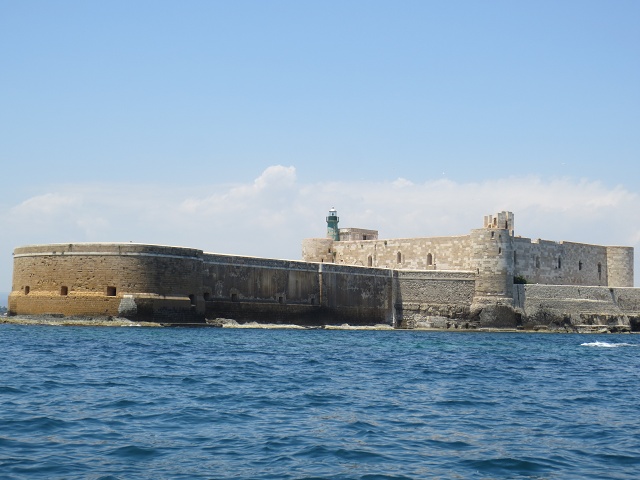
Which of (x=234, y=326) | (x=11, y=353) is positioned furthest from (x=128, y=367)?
(x=234, y=326)

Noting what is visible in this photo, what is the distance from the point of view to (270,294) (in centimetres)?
3691

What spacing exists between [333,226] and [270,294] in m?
17.0

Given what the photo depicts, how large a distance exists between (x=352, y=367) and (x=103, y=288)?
50.9 feet

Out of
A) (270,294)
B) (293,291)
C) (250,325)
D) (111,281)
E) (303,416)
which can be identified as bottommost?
(303,416)

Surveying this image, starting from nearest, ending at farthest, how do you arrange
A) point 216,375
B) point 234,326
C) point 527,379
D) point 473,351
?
point 216,375, point 527,379, point 473,351, point 234,326

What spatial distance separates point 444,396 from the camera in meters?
14.4

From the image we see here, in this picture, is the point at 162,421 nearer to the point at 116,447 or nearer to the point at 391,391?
the point at 116,447

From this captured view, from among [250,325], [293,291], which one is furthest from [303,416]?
[293,291]

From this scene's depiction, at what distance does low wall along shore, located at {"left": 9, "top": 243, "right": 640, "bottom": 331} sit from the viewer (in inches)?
1242

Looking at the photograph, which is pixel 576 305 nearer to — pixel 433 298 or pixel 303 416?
pixel 433 298

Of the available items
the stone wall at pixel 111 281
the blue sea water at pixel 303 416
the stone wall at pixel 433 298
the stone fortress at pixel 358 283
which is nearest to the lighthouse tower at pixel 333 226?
the stone fortress at pixel 358 283

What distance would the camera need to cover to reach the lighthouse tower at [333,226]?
53.2 meters

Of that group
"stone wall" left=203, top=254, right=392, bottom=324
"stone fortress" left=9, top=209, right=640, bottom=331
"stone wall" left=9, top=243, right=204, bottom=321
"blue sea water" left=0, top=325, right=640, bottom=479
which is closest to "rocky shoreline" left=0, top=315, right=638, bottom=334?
"stone fortress" left=9, top=209, right=640, bottom=331

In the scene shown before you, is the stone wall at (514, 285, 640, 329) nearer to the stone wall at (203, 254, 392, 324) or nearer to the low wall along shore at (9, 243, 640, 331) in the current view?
the low wall along shore at (9, 243, 640, 331)
